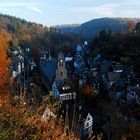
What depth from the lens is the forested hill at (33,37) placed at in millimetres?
52912

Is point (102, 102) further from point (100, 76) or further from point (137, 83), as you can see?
point (100, 76)

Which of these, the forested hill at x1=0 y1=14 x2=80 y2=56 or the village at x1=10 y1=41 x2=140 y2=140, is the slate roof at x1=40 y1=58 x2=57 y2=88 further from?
the forested hill at x1=0 y1=14 x2=80 y2=56

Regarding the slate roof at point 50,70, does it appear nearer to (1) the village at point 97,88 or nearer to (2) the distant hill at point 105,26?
(1) the village at point 97,88

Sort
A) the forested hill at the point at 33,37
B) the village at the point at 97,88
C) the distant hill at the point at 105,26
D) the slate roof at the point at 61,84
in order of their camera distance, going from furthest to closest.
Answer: the distant hill at the point at 105,26 < the forested hill at the point at 33,37 < the slate roof at the point at 61,84 < the village at the point at 97,88

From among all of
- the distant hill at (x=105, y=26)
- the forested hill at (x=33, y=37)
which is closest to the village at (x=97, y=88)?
the forested hill at (x=33, y=37)

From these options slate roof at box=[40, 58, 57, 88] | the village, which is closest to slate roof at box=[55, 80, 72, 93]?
the village

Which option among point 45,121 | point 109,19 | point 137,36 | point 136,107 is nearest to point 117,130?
point 136,107

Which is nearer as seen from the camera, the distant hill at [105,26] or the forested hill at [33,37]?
the forested hill at [33,37]

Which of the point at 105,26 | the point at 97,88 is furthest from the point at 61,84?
the point at 105,26

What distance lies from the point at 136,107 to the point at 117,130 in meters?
7.56

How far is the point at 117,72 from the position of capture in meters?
28.0

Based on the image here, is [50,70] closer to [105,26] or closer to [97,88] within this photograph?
[97,88]

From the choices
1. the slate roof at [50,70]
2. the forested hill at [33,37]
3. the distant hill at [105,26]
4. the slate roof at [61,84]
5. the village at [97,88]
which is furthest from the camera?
the distant hill at [105,26]

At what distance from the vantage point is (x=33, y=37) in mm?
64250
